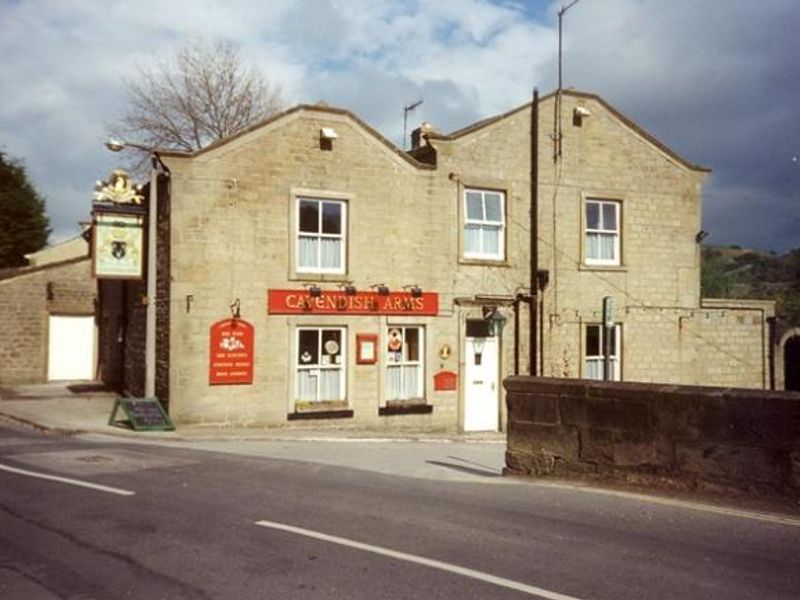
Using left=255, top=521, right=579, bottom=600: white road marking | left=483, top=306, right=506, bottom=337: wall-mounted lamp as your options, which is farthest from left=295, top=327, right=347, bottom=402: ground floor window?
left=255, top=521, right=579, bottom=600: white road marking

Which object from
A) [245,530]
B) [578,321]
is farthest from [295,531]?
[578,321]

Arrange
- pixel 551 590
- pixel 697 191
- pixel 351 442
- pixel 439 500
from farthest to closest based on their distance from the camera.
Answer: pixel 697 191 → pixel 351 442 → pixel 439 500 → pixel 551 590

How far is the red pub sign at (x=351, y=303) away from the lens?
18.8m

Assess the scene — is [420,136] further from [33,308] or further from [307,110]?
[33,308]

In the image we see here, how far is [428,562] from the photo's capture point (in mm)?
6742

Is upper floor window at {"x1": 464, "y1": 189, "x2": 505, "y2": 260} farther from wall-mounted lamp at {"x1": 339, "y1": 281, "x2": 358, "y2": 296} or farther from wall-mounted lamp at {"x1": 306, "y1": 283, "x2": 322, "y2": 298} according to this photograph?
wall-mounted lamp at {"x1": 306, "y1": 283, "x2": 322, "y2": 298}

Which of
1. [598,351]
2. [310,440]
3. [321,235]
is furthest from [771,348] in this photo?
[310,440]

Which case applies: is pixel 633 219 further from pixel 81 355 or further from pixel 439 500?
pixel 81 355

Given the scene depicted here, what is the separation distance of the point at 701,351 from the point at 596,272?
162 inches

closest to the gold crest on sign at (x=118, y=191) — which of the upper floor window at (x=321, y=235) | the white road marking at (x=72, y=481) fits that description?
the upper floor window at (x=321, y=235)

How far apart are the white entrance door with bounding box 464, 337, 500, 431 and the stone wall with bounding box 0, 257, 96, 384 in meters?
12.6

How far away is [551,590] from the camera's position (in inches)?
237

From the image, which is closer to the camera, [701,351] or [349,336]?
[349,336]

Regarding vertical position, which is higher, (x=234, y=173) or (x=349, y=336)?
(x=234, y=173)
